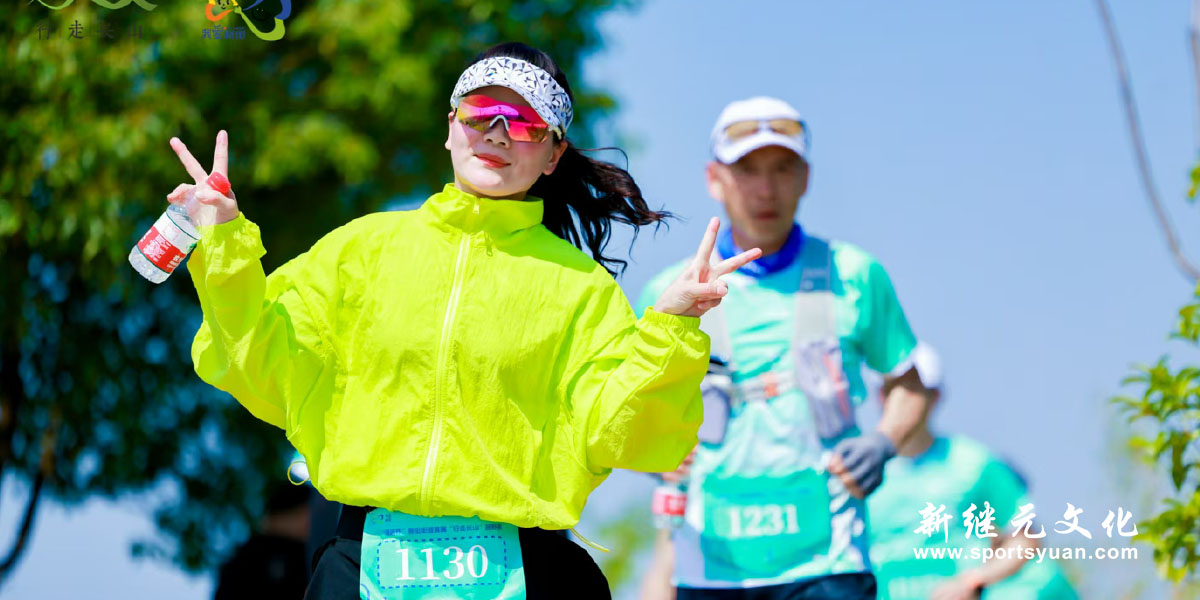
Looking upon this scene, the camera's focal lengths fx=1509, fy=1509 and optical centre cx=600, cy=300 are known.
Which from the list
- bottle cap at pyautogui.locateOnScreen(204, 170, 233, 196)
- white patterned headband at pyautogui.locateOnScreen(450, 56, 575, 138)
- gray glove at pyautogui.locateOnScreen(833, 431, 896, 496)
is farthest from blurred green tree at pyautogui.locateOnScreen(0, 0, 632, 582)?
bottle cap at pyautogui.locateOnScreen(204, 170, 233, 196)

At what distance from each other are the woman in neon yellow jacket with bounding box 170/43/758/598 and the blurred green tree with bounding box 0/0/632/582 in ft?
14.0

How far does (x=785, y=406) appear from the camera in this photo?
4.66 m

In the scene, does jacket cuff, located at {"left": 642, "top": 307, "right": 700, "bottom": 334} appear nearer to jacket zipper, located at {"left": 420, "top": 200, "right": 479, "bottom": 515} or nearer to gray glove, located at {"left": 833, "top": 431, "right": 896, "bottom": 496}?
jacket zipper, located at {"left": 420, "top": 200, "right": 479, "bottom": 515}

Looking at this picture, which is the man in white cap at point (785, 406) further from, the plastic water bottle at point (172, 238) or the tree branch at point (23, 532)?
the tree branch at point (23, 532)

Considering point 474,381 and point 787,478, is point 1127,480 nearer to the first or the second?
point 787,478

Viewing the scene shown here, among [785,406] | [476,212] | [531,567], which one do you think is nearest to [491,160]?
[476,212]

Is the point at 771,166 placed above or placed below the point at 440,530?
above

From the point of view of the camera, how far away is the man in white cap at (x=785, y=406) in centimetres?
456

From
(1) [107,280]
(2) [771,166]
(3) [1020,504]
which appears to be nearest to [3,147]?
(1) [107,280]

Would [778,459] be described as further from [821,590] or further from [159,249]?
[159,249]

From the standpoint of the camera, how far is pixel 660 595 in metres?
4.90

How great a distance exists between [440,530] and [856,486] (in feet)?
5.98

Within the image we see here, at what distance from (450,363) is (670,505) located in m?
1.81

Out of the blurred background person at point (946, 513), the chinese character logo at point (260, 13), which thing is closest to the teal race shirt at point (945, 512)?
the blurred background person at point (946, 513)
